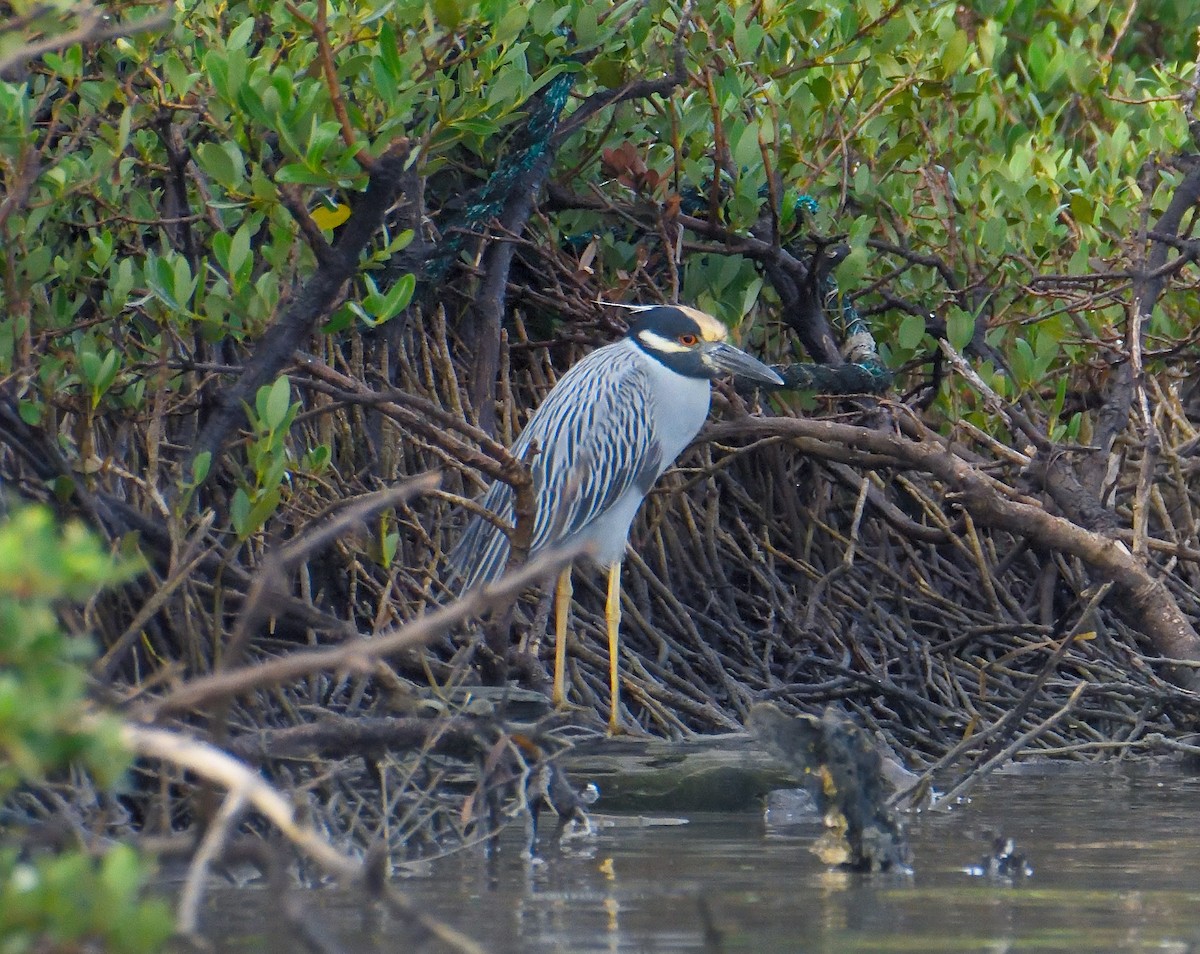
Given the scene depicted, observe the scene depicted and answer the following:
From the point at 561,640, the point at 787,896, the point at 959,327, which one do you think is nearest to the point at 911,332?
the point at 959,327

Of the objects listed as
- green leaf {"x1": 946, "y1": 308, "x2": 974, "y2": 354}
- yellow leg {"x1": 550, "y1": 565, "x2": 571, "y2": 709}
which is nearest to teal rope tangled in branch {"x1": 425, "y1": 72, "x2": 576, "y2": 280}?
yellow leg {"x1": 550, "y1": 565, "x2": 571, "y2": 709}

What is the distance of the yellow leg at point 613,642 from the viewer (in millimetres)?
5500

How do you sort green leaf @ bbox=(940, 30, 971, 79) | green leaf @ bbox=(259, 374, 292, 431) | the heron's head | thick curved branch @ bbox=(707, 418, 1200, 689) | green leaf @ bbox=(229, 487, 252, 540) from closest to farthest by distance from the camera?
1. green leaf @ bbox=(259, 374, 292, 431)
2. green leaf @ bbox=(229, 487, 252, 540)
3. thick curved branch @ bbox=(707, 418, 1200, 689)
4. the heron's head
5. green leaf @ bbox=(940, 30, 971, 79)

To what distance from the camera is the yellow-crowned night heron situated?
5949 millimetres

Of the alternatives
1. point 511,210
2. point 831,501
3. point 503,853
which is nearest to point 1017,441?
point 831,501

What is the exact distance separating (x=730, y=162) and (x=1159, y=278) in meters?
1.47

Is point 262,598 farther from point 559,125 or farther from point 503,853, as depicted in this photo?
point 559,125

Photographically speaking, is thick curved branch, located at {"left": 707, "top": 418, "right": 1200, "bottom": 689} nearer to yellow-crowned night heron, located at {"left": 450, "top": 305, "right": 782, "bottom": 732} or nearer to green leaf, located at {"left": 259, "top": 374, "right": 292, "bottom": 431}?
yellow-crowned night heron, located at {"left": 450, "top": 305, "right": 782, "bottom": 732}

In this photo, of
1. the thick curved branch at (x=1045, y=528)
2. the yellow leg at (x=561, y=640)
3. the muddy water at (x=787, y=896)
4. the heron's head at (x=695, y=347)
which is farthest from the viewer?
the heron's head at (x=695, y=347)

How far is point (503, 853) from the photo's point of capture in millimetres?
3967

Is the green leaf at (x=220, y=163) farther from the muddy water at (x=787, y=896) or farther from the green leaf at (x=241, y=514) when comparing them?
the muddy water at (x=787, y=896)

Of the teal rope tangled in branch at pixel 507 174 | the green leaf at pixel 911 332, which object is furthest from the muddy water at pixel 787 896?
the teal rope tangled in branch at pixel 507 174

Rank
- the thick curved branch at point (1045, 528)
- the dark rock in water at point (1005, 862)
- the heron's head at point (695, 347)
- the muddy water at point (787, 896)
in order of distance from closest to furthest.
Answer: the muddy water at point (787, 896) < the dark rock in water at point (1005, 862) < the thick curved branch at point (1045, 528) < the heron's head at point (695, 347)

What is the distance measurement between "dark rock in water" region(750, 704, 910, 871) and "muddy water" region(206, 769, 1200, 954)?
0.21 feet
